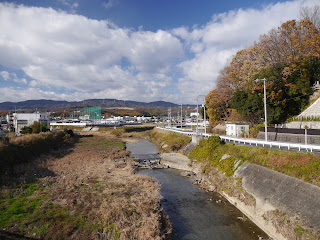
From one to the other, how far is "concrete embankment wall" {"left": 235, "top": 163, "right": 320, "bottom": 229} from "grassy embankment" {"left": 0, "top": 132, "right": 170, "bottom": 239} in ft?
27.7

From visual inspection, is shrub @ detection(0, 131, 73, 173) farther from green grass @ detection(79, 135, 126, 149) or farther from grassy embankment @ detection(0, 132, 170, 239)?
green grass @ detection(79, 135, 126, 149)

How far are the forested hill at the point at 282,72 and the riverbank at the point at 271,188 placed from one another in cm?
1484

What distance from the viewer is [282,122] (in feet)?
120

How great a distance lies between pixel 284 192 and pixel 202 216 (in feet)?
22.3

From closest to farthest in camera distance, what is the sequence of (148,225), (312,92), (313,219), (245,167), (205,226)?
1. (313,219)
2. (148,225)
3. (205,226)
4. (245,167)
5. (312,92)

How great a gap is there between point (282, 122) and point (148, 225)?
109ft

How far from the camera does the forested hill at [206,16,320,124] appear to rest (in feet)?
116

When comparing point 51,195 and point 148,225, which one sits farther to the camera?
point 51,195

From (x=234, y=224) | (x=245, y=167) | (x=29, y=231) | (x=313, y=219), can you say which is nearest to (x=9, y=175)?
(x=29, y=231)

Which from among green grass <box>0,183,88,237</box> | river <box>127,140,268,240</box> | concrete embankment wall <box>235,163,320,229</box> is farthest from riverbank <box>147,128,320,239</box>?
green grass <box>0,183,88,237</box>

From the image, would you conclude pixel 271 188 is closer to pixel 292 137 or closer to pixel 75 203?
pixel 292 137

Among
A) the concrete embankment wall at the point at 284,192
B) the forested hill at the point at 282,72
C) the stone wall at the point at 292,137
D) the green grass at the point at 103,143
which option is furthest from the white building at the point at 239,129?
the green grass at the point at 103,143

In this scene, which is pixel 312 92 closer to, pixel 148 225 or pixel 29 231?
pixel 148 225

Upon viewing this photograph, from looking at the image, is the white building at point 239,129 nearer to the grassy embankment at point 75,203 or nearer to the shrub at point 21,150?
the grassy embankment at point 75,203
